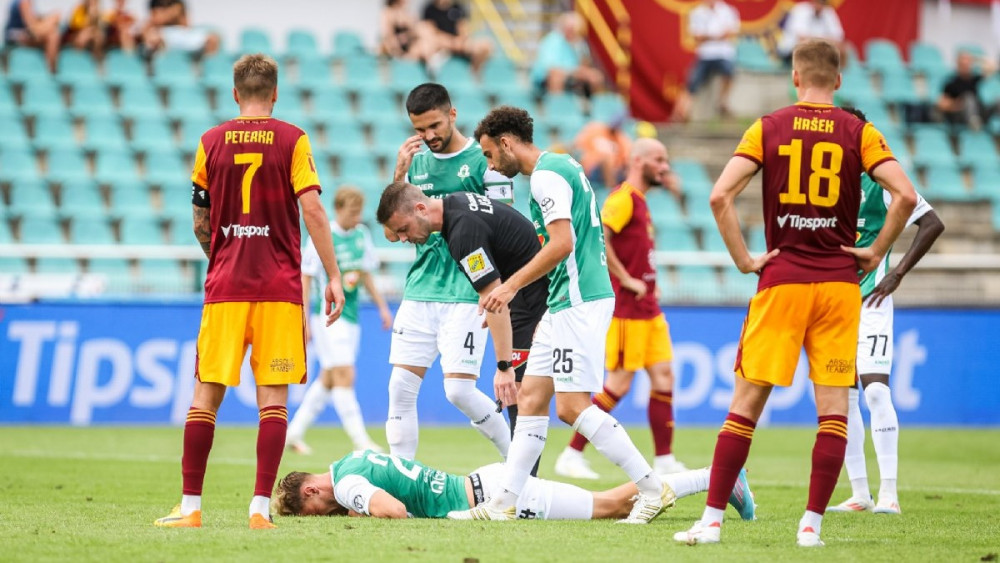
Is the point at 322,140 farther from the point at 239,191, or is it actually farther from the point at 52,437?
the point at 239,191

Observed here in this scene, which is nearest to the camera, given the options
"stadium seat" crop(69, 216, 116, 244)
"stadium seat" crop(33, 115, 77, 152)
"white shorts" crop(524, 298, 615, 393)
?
"white shorts" crop(524, 298, 615, 393)

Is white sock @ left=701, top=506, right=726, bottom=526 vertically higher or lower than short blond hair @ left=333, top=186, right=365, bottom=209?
lower

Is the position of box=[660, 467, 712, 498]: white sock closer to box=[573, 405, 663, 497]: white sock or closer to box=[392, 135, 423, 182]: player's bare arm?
box=[573, 405, 663, 497]: white sock

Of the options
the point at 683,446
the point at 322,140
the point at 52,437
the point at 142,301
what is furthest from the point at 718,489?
the point at 322,140

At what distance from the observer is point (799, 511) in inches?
323

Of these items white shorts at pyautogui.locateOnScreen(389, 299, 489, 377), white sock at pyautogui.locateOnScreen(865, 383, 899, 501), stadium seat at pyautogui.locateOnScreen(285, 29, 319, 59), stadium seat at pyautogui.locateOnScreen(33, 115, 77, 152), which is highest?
stadium seat at pyautogui.locateOnScreen(285, 29, 319, 59)

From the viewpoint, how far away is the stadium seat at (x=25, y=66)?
19.4 meters

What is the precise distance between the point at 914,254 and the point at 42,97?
1475 centimetres

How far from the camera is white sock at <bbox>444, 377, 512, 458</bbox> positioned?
27.3 ft

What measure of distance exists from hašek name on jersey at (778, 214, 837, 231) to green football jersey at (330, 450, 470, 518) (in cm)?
253

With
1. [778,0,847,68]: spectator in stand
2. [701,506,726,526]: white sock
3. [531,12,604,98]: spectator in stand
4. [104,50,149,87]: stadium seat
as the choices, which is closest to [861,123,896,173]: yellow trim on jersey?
[701,506,726,526]: white sock

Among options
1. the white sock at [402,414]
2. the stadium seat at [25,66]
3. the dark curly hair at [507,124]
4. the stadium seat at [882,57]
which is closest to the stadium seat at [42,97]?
the stadium seat at [25,66]

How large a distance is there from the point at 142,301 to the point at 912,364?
929 centimetres

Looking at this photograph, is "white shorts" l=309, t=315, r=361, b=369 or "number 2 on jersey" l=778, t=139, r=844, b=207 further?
"white shorts" l=309, t=315, r=361, b=369
